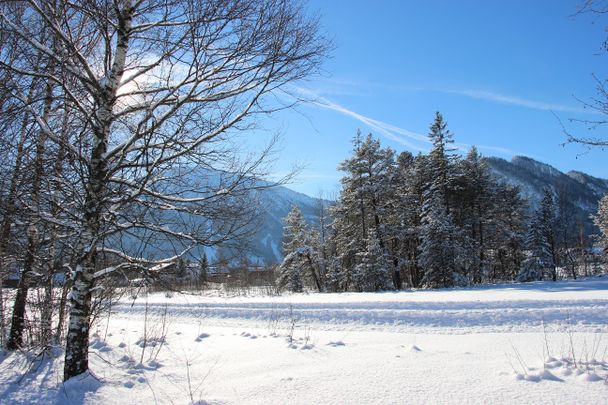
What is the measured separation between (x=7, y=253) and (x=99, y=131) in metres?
3.92

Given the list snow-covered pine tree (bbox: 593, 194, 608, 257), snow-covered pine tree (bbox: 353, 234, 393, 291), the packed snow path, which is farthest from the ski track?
snow-covered pine tree (bbox: 593, 194, 608, 257)

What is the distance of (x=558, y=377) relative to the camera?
401 centimetres

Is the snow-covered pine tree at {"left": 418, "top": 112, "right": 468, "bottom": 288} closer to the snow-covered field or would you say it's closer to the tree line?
the tree line

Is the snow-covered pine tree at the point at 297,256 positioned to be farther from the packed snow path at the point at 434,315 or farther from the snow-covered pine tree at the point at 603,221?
the snow-covered pine tree at the point at 603,221

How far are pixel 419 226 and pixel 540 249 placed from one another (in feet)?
41.1

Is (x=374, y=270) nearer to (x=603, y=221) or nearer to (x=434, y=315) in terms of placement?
(x=434, y=315)

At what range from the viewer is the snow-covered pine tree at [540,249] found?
3269cm

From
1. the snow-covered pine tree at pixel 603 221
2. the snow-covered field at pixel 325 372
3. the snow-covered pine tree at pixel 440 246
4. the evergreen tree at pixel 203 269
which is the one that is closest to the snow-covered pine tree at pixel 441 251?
the snow-covered pine tree at pixel 440 246

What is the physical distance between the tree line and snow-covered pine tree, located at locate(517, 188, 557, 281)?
0.24 ft

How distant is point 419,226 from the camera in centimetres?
2828

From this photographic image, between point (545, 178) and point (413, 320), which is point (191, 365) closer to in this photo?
point (413, 320)

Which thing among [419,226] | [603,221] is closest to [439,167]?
[419,226]

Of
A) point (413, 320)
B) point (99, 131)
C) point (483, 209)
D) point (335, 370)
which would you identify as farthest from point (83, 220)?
point (483, 209)

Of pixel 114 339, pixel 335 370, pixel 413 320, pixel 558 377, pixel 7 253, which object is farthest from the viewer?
pixel 413 320
